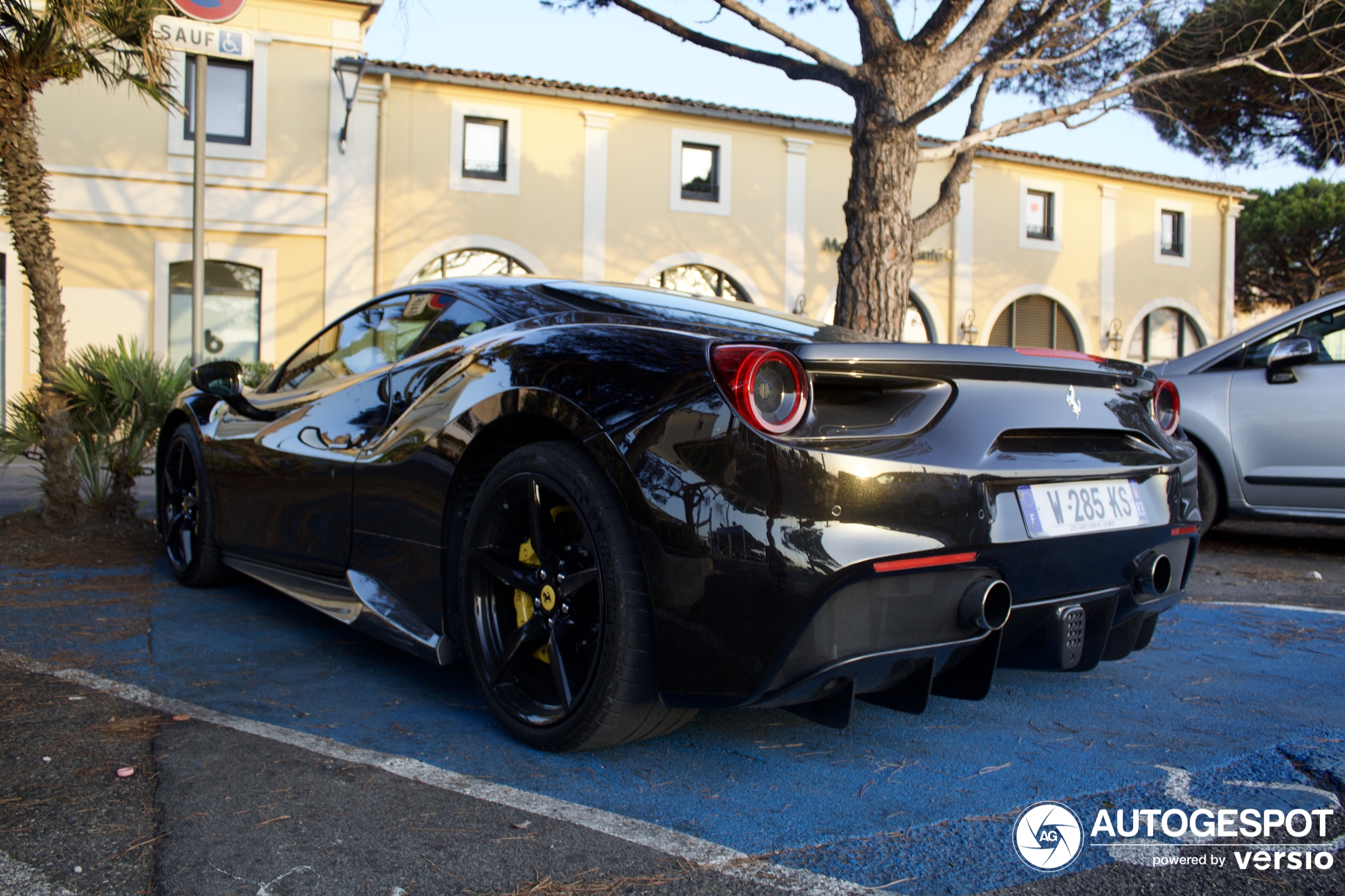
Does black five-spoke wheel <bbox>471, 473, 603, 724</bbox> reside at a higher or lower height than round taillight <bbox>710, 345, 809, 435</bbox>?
lower

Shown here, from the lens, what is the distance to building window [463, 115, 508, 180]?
16.7 metres

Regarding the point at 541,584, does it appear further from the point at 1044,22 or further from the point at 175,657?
the point at 1044,22

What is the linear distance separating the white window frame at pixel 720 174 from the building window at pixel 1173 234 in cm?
1095

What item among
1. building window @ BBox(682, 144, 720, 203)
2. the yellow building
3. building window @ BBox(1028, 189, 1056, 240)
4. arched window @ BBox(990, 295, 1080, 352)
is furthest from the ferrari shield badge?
building window @ BBox(1028, 189, 1056, 240)

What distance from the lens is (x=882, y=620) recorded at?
1931mm

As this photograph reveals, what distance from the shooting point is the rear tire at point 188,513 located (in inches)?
162

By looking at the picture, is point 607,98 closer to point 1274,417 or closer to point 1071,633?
point 1274,417

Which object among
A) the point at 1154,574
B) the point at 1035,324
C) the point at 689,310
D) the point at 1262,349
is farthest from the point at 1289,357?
the point at 1035,324

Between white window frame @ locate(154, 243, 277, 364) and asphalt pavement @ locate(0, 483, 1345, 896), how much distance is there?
13.2 metres

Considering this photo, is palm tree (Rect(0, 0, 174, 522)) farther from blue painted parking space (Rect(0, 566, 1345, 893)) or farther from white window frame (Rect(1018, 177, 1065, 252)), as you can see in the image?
white window frame (Rect(1018, 177, 1065, 252))

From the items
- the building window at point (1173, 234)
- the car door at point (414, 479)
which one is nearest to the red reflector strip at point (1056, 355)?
the car door at point (414, 479)

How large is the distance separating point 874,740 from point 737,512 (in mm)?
913

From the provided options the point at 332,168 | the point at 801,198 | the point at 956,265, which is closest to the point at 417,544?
the point at 332,168

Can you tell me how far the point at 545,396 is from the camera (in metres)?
2.27
